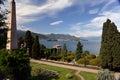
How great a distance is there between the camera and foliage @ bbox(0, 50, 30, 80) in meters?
26.1

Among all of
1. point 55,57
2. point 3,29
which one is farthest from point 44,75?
point 55,57

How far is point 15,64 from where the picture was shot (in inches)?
1062

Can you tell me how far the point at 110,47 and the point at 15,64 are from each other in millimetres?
13364

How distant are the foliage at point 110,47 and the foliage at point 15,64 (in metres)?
11.0

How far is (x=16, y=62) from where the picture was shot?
2686cm

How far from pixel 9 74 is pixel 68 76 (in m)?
6.72

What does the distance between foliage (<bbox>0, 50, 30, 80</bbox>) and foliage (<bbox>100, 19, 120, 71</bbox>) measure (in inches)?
434

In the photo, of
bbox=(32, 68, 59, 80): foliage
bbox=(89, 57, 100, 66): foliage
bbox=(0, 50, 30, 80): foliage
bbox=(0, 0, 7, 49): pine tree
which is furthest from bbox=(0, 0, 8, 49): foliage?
bbox=(89, 57, 100, 66): foliage

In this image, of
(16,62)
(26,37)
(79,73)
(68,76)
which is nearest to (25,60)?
(16,62)

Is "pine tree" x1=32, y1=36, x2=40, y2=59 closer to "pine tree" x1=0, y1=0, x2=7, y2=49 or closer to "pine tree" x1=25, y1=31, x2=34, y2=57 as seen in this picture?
"pine tree" x1=25, y1=31, x2=34, y2=57

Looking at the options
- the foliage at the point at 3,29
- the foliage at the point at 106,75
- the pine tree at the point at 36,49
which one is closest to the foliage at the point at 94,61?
the pine tree at the point at 36,49

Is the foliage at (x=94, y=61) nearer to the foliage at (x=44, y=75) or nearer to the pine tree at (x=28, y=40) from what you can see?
the foliage at (x=44, y=75)

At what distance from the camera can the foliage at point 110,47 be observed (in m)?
32.8

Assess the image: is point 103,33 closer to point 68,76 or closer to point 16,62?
point 68,76
